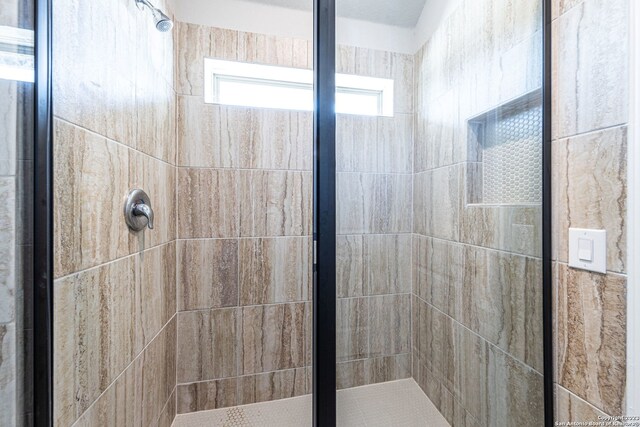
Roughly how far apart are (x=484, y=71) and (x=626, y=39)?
411 mm

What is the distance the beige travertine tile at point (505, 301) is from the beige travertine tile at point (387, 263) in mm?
273

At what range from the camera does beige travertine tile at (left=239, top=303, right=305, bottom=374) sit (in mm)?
1644

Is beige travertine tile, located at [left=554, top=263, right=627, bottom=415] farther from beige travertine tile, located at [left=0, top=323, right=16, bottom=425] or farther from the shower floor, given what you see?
beige travertine tile, located at [left=0, top=323, right=16, bottom=425]

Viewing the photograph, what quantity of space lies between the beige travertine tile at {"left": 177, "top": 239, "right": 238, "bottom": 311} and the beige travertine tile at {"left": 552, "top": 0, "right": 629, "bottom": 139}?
59.9 inches

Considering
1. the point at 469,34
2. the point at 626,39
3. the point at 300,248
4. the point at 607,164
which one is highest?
the point at 469,34

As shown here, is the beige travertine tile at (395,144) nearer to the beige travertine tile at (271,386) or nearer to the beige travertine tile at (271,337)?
the beige travertine tile at (271,337)

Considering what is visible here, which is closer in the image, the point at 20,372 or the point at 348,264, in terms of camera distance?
the point at 20,372

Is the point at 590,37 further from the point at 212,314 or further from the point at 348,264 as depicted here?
the point at 212,314

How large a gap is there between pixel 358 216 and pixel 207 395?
144 cm

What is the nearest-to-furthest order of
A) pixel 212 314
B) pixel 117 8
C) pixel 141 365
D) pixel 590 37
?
pixel 590 37, pixel 117 8, pixel 141 365, pixel 212 314

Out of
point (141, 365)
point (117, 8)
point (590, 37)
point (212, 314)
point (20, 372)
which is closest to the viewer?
point (20, 372)

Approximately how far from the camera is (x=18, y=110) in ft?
2.04

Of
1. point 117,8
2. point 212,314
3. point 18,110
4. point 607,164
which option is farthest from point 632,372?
point 117,8

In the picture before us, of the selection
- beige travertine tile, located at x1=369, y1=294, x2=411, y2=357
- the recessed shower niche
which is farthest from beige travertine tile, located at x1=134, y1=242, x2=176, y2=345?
the recessed shower niche
